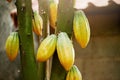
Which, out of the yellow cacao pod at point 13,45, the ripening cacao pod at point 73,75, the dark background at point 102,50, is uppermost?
the yellow cacao pod at point 13,45

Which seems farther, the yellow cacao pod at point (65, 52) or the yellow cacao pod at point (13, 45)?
the yellow cacao pod at point (13, 45)

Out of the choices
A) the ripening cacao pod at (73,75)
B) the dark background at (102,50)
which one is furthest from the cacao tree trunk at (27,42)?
the dark background at (102,50)

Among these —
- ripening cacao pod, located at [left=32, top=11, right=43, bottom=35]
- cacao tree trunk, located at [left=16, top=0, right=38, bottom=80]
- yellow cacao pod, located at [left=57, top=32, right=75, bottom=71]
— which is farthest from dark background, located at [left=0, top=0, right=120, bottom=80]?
yellow cacao pod, located at [left=57, top=32, right=75, bottom=71]

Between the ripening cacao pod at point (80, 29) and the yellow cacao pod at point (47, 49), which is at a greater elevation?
the ripening cacao pod at point (80, 29)

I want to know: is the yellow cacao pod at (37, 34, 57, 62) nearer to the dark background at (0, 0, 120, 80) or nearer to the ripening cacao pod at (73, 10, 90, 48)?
the ripening cacao pod at (73, 10, 90, 48)

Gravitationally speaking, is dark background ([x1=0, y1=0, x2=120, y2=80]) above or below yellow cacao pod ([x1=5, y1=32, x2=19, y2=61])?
below

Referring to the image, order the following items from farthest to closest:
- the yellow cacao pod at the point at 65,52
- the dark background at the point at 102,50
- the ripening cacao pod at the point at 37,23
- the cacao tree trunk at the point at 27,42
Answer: the dark background at the point at 102,50 → the ripening cacao pod at the point at 37,23 → the cacao tree trunk at the point at 27,42 → the yellow cacao pod at the point at 65,52

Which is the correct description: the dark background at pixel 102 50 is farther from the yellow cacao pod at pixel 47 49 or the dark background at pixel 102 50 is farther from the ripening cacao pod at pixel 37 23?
the yellow cacao pod at pixel 47 49
